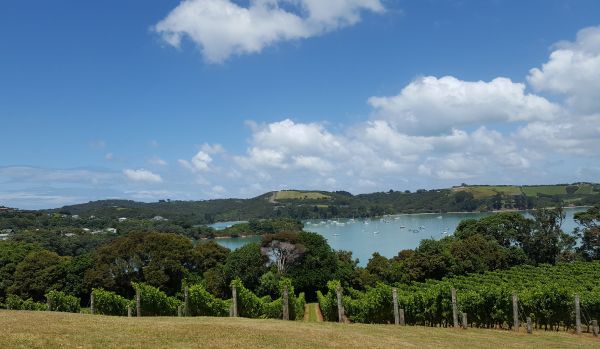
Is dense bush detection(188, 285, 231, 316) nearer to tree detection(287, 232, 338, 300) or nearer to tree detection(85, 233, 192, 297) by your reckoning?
tree detection(287, 232, 338, 300)

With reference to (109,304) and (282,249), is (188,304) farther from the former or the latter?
(282,249)

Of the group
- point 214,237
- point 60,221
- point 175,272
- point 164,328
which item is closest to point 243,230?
point 214,237

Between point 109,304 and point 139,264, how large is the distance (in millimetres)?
25244

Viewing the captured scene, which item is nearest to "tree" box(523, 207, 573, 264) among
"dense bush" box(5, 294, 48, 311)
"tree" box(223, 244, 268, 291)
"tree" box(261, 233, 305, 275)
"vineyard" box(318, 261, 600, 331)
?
"tree" box(261, 233, 305, 275)

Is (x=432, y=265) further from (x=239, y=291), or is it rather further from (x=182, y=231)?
(x=182, y=231)

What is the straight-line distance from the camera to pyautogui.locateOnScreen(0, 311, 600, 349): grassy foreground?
11.6 metres

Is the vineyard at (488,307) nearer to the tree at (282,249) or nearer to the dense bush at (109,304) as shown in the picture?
the dense bush at (109,304)

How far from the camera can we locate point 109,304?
85.4ft

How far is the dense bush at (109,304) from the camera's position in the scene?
84.8ft

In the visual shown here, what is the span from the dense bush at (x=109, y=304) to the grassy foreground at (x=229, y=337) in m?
9.93

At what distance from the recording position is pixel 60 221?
153500mm

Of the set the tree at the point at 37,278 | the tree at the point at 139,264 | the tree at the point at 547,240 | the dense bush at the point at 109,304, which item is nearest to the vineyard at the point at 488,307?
the dense bush at the point at 109,304

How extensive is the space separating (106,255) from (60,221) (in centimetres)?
11991

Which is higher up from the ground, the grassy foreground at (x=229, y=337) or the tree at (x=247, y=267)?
the grassy foreground at (x=229, y=337)
